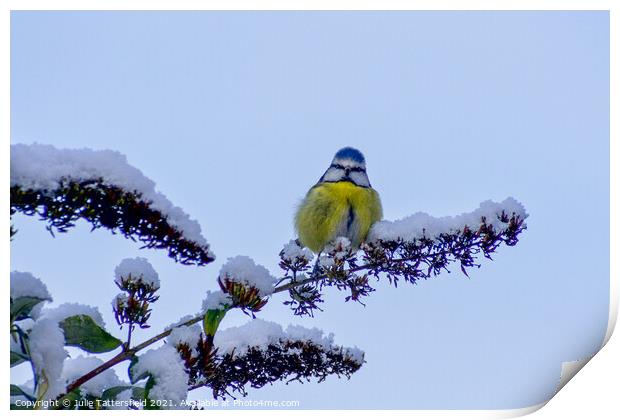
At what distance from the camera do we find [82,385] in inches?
40.8

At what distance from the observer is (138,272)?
1020 mm

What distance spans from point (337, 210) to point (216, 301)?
21.1 inches

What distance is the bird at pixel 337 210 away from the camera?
148 cm

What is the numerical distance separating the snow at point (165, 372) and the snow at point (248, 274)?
0.48 feet

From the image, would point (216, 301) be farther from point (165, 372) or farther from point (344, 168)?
point (344, 168)

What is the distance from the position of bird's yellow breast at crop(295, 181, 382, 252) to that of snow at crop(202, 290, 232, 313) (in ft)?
1.53

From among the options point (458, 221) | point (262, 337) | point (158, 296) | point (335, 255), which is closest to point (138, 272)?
point (158, 296)

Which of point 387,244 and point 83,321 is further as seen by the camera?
point 387,244
